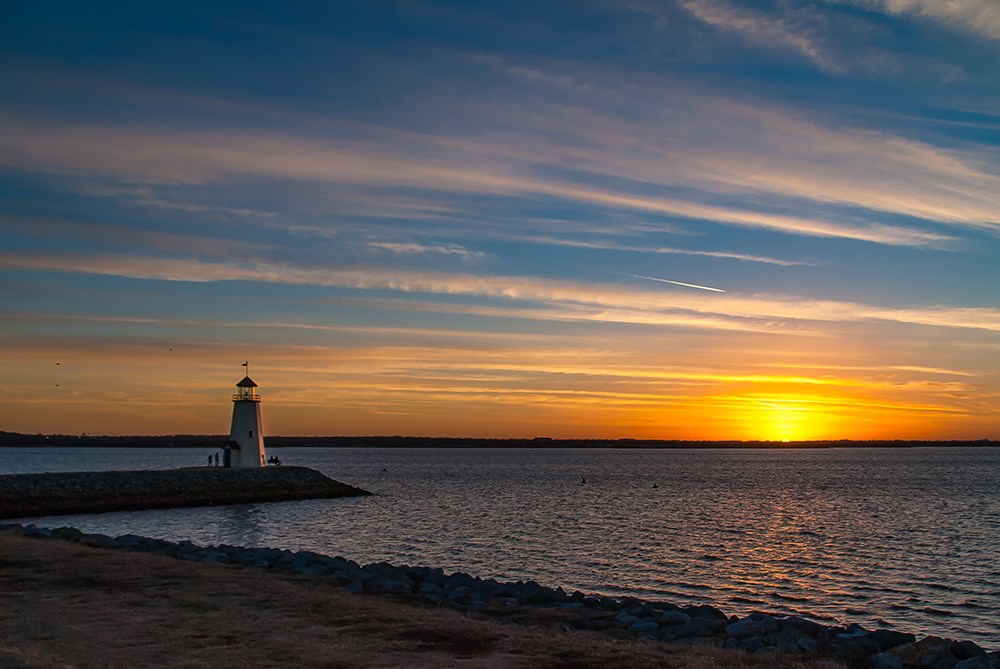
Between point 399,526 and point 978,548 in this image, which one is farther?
point 399,526

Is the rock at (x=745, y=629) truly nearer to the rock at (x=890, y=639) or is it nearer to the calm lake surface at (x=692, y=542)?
the rock at (x=890, y=639)

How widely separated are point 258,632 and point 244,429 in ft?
Answer: 174

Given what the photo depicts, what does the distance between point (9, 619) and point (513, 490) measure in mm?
66771

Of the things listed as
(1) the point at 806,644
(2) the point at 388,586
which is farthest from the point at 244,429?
(1) the point at 806,644

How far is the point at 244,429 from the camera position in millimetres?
63844

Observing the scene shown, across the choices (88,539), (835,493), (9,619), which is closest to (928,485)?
(835,493)

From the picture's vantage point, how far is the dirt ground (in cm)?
1157

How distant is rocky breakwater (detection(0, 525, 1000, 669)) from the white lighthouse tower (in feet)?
141

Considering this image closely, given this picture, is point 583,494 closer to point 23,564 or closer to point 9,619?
point 23,564

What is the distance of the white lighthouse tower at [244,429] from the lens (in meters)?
63.6

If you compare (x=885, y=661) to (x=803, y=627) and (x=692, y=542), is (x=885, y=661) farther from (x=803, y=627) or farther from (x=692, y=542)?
(x=692, y=542)

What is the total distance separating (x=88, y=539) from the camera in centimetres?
2588

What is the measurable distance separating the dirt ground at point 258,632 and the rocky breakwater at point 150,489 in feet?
106

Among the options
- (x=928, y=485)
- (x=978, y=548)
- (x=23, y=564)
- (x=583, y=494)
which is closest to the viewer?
(x=23, y=564)
